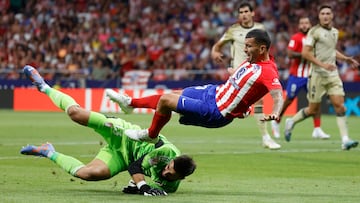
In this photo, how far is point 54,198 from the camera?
10117mm

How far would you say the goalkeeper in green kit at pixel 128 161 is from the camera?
1048cm

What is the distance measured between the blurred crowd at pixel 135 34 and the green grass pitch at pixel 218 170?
1149cm

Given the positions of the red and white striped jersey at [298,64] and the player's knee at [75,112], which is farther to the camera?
the red and white striped jersey at [298,64]

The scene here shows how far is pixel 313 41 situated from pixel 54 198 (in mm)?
9485

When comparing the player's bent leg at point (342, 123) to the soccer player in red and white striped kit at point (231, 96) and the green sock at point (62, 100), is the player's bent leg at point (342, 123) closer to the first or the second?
the soccer player in red and white striped kit at point (231, 96)

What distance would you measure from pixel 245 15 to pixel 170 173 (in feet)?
25.6

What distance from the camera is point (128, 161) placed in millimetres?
10867

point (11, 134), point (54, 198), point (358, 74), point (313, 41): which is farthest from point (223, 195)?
point (358, 74)

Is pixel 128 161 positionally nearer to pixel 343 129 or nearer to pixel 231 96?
pixel 231 96

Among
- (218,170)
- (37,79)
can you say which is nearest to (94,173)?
(37,79)

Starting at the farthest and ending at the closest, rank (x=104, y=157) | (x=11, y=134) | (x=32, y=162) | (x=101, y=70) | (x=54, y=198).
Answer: (x=101, y=70), (x=11, y=134), (x=32, y=162), (x=104, y=157), (x=54, y=198)

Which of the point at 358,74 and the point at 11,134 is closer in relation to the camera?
the point at 11,134

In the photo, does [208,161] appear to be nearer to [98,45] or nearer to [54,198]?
[54,198]

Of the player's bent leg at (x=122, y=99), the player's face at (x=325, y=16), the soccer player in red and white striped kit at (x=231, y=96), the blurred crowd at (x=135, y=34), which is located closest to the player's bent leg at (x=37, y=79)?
the player's bent leg at (x=122, y=99)
